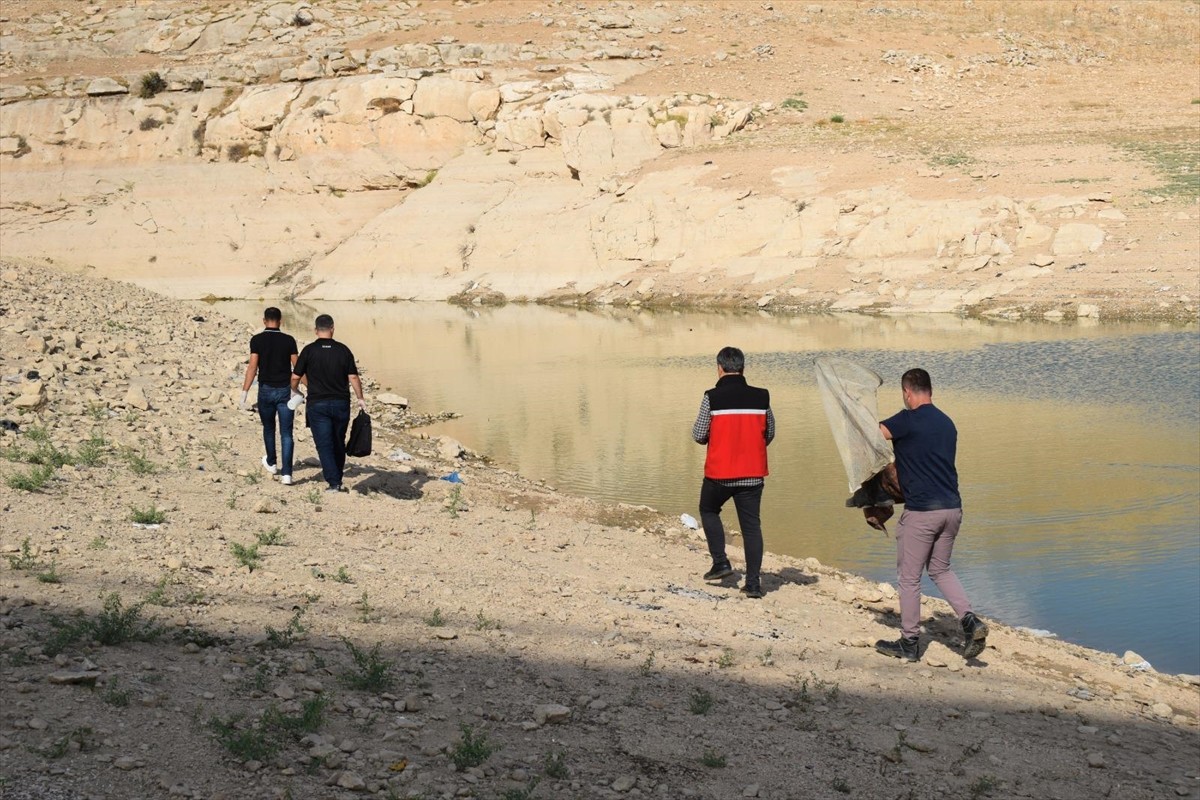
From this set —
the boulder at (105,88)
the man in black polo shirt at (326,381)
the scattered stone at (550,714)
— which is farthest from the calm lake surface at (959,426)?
the boulder at (105,88)

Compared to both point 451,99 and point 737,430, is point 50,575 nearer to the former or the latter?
point 737,430

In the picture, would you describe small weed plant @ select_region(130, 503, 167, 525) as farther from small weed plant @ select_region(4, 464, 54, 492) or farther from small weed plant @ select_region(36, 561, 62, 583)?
small weed plant @ select_region(36, 561, 62, 583)

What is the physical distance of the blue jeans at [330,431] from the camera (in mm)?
11680

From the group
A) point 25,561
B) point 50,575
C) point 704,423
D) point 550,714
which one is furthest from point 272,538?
point 550,714

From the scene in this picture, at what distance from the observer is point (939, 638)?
29.7 ft

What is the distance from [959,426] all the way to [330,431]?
418 inches

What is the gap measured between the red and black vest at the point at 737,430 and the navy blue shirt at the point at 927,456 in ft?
4.67

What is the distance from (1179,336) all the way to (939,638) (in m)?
22.4

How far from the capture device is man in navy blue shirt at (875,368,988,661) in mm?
7945

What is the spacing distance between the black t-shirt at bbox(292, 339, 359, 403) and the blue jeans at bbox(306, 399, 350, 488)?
85 mm

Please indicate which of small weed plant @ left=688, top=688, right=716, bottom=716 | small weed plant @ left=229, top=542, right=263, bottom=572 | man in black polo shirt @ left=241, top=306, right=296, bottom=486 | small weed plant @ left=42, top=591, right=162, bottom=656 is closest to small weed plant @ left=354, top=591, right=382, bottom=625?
small weed plant @ left=229, top=542, right=263, bottom=572

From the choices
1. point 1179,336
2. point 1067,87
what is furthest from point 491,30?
point 1179,336

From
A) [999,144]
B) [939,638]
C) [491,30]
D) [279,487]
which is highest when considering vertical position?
[491,30]

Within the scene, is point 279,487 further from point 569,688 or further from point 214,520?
point 569,688
